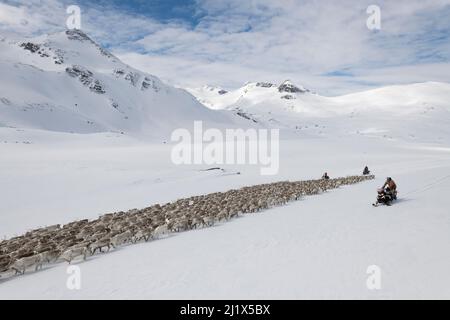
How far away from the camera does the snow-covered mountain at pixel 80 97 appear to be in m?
120

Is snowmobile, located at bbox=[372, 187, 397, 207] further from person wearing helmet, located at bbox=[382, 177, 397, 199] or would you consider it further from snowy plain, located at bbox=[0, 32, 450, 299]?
snowy plain, located at bbox=[0, 32, 450, 299]

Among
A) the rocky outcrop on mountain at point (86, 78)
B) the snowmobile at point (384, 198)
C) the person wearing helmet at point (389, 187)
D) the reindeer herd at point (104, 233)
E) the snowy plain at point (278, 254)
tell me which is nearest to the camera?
the snowy plain at point (278, 254)

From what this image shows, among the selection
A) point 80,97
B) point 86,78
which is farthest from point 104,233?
point 86,78

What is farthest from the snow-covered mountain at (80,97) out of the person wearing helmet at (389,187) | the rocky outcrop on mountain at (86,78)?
the person wearing helmet at (389,187)

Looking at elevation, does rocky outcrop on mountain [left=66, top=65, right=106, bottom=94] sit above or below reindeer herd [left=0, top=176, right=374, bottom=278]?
above

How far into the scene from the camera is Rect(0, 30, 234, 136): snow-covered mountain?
119625mm

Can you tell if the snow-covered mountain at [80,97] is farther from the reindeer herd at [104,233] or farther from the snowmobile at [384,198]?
the snowmobile at [384,198]

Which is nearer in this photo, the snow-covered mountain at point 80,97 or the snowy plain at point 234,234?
the snowy plain at point 234,234

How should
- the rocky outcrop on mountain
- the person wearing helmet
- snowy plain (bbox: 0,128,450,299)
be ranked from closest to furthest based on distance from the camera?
snowy plain (bbox: 0,128,450,299)
the person wearing helmet
the rocky outcrop on mountain

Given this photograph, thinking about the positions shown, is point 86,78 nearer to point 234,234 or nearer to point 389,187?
point 389,187

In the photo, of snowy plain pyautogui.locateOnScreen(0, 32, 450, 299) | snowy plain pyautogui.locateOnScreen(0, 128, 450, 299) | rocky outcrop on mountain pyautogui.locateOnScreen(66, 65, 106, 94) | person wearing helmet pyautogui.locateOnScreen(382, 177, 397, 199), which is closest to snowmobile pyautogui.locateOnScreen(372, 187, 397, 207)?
person wearing helmet pyautogui.locateOnScreen(382, 177, 397, 199)

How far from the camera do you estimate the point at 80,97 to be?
14862 cm
